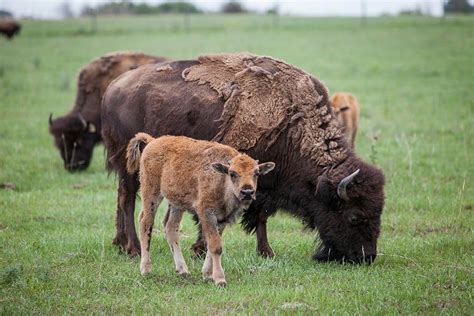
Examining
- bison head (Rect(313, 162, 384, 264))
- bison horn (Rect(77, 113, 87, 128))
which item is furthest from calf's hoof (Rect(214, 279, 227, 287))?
bison horn (Rect(77, 113, 87, 128))

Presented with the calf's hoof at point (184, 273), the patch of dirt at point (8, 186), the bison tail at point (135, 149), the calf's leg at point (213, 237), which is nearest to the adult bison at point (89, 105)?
the patch of dirt at point (8, 186)

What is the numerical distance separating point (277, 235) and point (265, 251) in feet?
4.03

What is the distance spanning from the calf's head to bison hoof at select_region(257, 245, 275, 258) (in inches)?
79.1

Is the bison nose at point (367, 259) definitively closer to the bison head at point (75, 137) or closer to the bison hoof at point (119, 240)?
the bison hoof at point (119, 240)

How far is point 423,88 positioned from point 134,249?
16.1 metres

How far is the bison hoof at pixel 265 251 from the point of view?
8812mm

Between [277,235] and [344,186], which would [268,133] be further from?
[277,235]

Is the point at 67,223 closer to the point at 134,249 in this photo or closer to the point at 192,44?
the point at 134,249

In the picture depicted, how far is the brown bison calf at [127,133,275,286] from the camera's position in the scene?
695 cm

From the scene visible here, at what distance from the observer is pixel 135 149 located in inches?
332

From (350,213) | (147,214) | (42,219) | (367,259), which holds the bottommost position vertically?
(42,219)

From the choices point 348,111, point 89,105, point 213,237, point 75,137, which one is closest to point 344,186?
point 213,237

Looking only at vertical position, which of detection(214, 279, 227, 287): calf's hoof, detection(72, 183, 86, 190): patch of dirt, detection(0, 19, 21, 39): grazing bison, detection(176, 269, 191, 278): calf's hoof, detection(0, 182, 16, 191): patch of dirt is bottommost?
detection(72, 183, 86, 190): patch of dirt

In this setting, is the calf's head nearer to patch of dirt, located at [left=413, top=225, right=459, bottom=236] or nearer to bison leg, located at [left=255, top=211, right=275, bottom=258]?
bison leg, located at [left=255, top=211, right=275, bottom=258]
